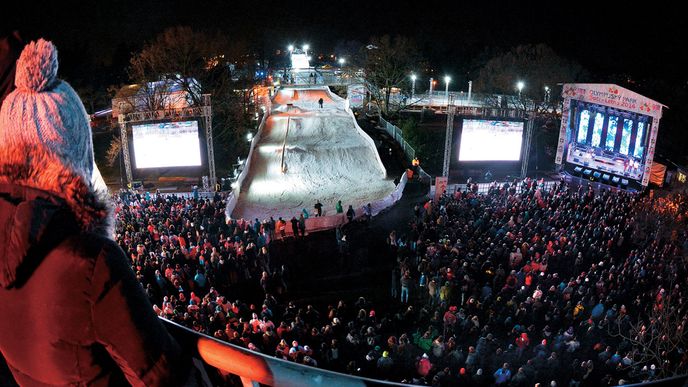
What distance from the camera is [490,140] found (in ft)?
90.5

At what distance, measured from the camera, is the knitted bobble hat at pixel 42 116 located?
1.55 metres

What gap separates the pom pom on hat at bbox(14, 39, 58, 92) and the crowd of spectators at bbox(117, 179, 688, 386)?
675 cm

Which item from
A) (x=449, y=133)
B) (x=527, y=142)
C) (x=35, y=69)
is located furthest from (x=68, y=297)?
(x=527, y=142)

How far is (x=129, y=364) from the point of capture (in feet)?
4.59

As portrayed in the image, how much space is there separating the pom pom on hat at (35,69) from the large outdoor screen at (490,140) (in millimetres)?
26934

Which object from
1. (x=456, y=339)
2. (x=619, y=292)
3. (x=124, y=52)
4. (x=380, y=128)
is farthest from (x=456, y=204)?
(x=124, y=52)

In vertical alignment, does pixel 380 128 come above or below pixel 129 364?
below

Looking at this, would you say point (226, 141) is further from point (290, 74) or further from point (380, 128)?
point (290, 74)

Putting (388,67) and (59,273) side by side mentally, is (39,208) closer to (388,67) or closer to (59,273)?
(59,273)

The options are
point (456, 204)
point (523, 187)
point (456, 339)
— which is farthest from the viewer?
point (523, 187)

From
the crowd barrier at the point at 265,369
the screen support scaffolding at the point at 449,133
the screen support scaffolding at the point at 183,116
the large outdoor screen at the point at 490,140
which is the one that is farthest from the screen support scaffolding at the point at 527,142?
the crowd barrier at the point at 265,369

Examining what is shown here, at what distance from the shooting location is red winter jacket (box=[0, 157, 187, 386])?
4.39 feet

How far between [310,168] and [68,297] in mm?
28802

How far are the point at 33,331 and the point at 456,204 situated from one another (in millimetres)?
18954
